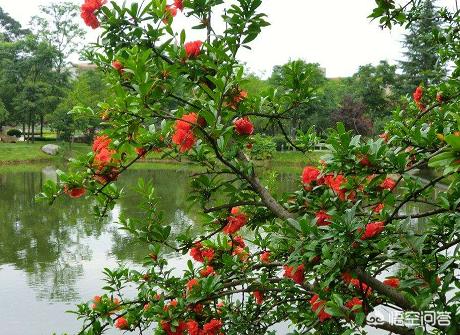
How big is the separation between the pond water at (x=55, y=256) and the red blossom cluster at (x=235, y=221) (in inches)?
10.9

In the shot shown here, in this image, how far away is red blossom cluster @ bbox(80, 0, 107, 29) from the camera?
1897mm

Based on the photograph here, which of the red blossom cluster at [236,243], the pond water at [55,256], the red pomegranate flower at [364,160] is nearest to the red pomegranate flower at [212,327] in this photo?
the red blossom cluster at [236,243]

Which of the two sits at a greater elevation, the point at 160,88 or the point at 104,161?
the point at 160,88

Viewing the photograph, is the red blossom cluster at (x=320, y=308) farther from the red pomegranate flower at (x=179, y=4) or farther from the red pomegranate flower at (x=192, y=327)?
the red pomegranate flower at (x=179, y=4)

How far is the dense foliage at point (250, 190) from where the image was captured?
135cm

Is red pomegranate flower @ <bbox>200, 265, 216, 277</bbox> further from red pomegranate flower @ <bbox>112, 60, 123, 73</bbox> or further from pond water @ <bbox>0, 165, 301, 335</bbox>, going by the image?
red pomegranate flower @ <bbox>112, 60, 123, 73</bbox>

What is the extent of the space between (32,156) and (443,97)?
27.0 m

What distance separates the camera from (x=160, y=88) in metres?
1.62

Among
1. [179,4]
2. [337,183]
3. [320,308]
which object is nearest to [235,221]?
[337,183]

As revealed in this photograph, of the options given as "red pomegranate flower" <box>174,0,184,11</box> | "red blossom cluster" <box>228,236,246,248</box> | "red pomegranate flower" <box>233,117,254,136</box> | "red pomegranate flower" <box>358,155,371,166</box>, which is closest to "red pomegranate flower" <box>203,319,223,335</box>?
"red blossom cluster" <box>228,236,246,248</box>

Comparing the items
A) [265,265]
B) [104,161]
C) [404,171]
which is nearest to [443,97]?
[265,265]

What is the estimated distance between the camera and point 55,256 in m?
7.80

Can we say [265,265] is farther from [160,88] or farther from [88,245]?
[88,245]

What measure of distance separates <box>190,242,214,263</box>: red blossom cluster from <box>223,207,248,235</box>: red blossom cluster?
0.20 m
